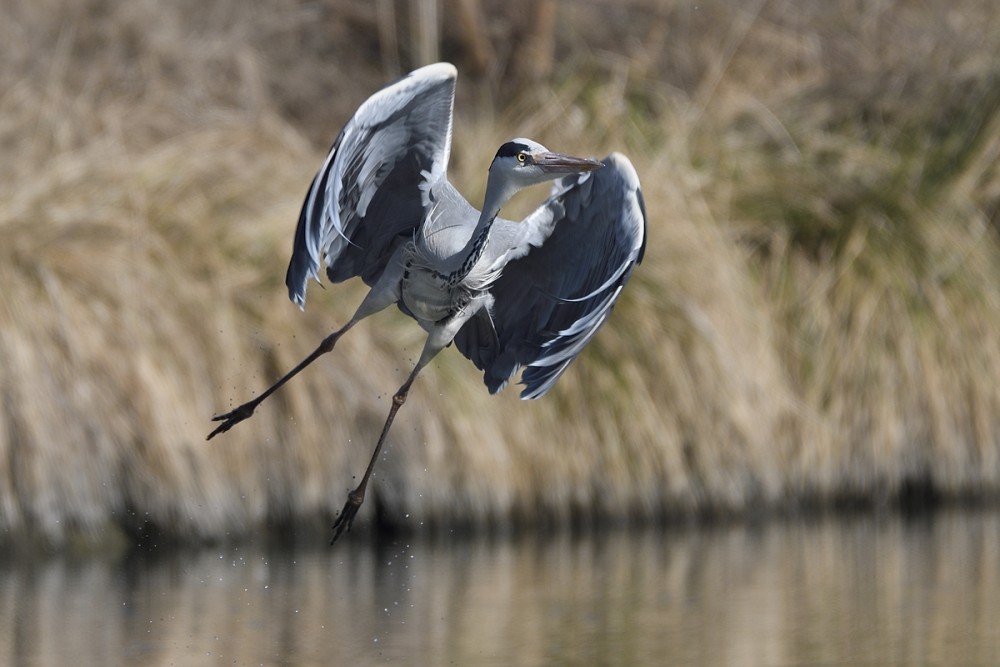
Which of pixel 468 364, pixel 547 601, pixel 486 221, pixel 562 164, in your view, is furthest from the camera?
pixel 468 364

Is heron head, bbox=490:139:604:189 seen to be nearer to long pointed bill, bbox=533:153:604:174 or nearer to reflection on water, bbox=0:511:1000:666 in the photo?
long pointed bill, bbox=533:153:604:174

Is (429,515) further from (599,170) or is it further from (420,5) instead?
(420,5)

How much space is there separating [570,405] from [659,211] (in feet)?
3.74

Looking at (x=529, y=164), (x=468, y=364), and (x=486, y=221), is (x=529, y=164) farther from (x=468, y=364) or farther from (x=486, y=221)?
(x=468, y=364)

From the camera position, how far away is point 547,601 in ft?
20.2

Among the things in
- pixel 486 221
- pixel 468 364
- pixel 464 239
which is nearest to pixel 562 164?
pixel 486 221

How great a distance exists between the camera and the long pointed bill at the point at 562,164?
4293mm

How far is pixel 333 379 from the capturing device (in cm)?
745

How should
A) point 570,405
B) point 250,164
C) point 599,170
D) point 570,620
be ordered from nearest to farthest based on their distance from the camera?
point 599,170, point 570,620, point 570,405, point 250,164

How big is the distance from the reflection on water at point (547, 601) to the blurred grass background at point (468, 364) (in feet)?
0.94

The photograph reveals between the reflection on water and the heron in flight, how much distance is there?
90cm

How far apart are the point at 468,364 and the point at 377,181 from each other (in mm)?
3038

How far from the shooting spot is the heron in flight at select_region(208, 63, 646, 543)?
4309 millimetres

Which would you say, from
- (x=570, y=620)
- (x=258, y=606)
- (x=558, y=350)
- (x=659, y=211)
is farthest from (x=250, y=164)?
(x=558, y=350)
